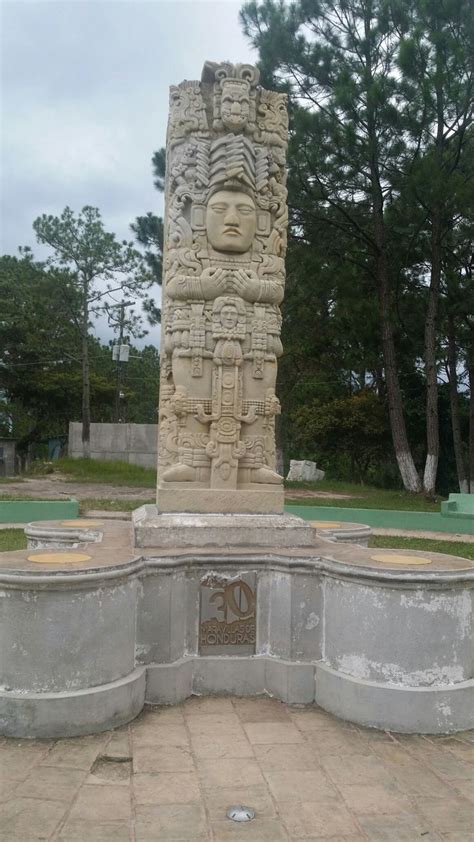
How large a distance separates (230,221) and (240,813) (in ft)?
13.0

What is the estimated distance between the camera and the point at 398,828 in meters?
2.85

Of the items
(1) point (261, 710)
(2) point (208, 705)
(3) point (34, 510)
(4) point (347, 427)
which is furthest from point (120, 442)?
(1) point (261, 710)

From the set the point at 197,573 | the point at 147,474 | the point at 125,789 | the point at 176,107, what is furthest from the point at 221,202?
the point at 147,474

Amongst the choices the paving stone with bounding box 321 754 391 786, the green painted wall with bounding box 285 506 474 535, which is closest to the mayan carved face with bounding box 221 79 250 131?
the paving stone with bounding box 321 754 391 786

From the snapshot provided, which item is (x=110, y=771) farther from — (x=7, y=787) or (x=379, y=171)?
(x=379, y=171)

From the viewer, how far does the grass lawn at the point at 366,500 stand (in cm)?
1370

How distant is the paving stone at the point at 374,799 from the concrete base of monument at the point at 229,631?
74 centimetres

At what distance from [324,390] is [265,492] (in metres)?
18.6

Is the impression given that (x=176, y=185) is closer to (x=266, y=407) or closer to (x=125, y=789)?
(x=266, y=407)

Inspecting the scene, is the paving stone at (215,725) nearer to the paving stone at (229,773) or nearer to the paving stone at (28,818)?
the paving stone at (229,773)

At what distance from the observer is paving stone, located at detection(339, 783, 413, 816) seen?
118 inches

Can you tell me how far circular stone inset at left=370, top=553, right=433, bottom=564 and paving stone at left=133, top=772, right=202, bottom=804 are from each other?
1797 millimetres

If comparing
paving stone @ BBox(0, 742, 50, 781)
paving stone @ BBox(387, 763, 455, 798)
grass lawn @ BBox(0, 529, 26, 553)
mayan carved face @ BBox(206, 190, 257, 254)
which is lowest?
paving stone @ BBox(387, 763, 455, 798)

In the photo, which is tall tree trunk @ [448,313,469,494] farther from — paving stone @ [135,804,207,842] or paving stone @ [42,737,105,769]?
paving stone @ [135,804,207,842]
